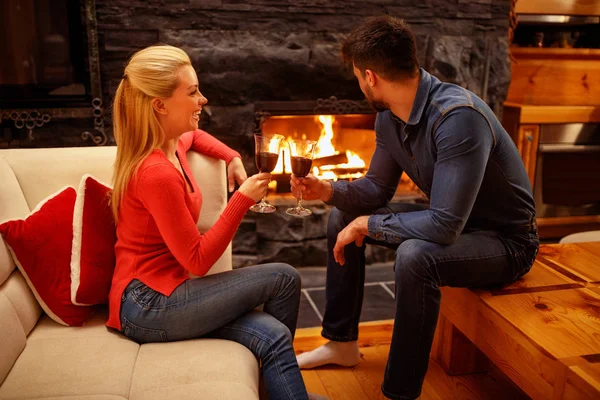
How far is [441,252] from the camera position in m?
1.79

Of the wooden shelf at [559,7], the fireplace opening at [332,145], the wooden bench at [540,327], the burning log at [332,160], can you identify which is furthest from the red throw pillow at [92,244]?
the wooden shelf at [559,7]

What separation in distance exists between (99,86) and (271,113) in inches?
32.7

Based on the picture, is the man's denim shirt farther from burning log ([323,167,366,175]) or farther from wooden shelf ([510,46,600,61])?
wooden shelf ([510,46,600,61])

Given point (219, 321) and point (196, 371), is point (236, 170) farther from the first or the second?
point (196, 371)

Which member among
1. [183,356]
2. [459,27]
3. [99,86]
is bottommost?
[183,356]

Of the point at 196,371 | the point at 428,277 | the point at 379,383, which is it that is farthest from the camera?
the point at 379,383

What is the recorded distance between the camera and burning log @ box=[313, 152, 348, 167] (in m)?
3.45

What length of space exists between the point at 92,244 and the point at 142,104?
397 mm

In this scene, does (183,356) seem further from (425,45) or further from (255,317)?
(425,45)

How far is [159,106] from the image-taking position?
165 cm

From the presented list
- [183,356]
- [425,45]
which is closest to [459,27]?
[425,45]

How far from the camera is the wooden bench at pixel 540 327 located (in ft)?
4.96

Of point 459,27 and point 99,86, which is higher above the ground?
point 459,27

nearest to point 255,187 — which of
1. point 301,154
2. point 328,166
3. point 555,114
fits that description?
point 301,154
